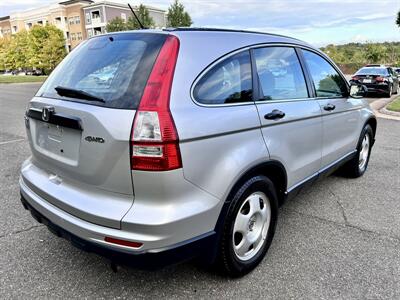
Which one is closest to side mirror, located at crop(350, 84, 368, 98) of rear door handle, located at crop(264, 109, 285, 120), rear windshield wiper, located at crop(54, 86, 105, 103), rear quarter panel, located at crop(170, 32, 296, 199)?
rear door handle, located at crop(264, 109, 285, 120)

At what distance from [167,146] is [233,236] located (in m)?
0.89

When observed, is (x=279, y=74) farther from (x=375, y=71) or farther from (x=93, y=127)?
(x=375, y=71)

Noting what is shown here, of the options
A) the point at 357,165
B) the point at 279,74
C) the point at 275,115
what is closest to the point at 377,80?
the point at 357,165

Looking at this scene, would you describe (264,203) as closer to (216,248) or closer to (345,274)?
(216,248)

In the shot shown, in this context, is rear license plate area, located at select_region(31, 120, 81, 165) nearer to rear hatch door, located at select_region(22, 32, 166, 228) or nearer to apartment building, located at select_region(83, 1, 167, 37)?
rear hatch door, located at select_region(22, 32, 166, 228)

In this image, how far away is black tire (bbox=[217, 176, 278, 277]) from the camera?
7.52 ft

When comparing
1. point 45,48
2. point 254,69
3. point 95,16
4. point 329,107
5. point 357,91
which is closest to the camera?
point 254,69

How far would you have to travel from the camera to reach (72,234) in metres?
2.13

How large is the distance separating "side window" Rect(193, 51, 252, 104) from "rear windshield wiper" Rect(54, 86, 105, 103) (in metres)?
0.63

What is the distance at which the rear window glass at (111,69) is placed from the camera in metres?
2.02

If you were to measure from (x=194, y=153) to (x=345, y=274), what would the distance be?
160 cm

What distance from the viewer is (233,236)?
2.38 m

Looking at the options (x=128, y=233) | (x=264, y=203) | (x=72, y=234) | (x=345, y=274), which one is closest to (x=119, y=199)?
(x=128, y=233)

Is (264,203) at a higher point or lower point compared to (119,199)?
lower
